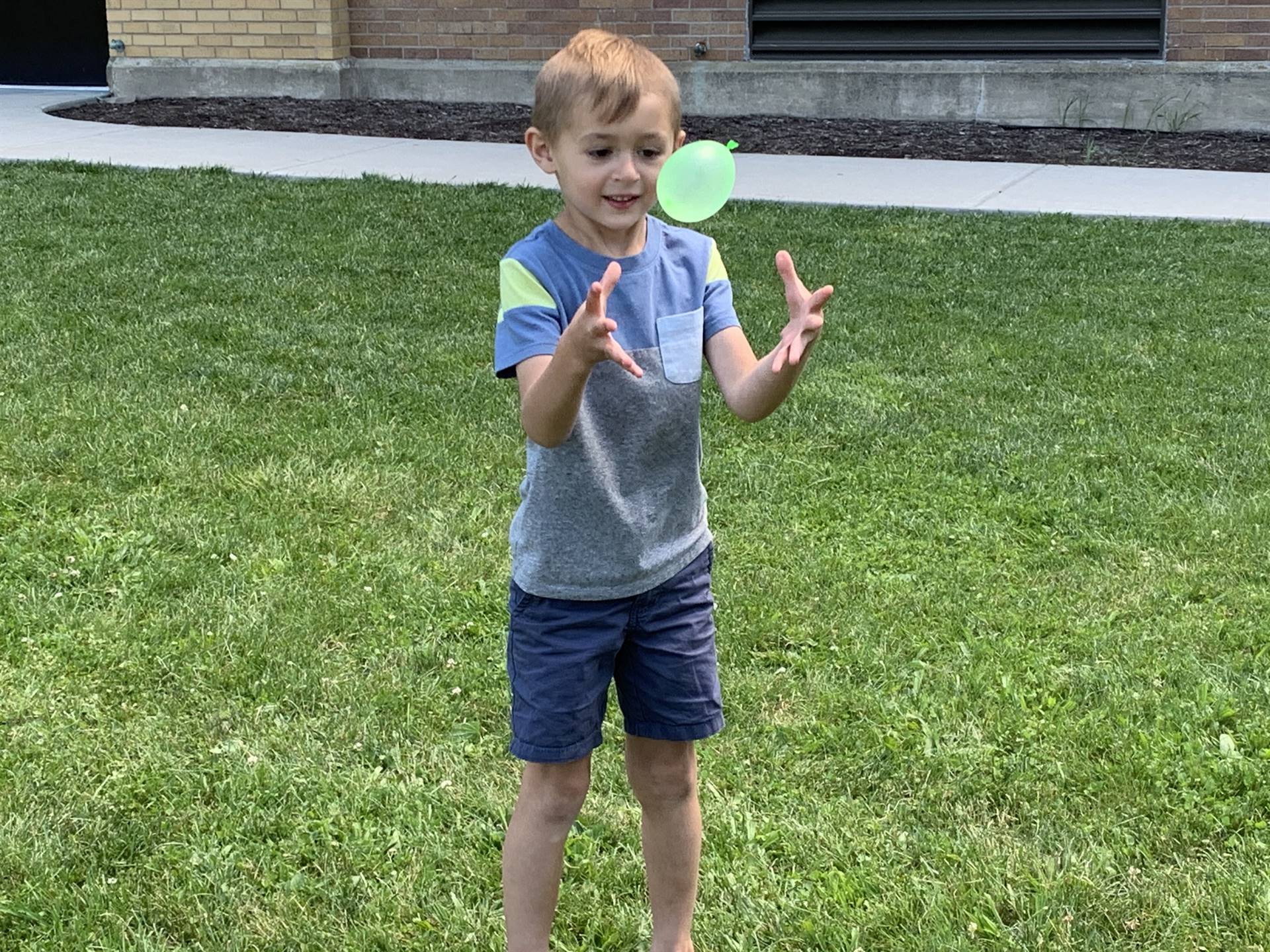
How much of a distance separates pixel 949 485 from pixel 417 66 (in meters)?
9.90

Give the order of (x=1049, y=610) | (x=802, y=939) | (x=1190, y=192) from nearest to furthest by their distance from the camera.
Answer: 1. (x=802, y=939)
2. (x=1049, y=610)
3. (x=1190, y=192)

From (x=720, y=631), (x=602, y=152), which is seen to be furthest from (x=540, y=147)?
(x=720, y=631)

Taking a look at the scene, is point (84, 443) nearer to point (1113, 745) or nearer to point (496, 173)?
point (1113, 745)

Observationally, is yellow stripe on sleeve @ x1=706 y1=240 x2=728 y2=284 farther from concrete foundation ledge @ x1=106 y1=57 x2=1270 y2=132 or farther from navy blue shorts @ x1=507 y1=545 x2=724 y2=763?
concrete foundation ledge @ x1=106 y1=57 x2=1270 y2=132

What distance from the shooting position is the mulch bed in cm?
1030

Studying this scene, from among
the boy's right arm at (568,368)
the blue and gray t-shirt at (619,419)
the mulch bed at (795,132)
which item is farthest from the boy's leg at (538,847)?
the mulch bed at (795,132)

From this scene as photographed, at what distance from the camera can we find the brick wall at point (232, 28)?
1290cm

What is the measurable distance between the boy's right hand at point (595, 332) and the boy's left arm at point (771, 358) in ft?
0.85

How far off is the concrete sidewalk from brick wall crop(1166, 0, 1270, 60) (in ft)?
7.19

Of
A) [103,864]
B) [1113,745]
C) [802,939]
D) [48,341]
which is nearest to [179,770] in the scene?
[103,864]

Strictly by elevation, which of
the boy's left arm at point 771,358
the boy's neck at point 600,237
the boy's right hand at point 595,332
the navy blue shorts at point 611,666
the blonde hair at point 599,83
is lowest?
the navy blue shorts at point 611,666

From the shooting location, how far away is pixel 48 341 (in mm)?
5648

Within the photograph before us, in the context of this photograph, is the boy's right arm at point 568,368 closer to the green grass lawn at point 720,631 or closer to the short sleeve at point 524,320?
the short sleeve at point 524,320

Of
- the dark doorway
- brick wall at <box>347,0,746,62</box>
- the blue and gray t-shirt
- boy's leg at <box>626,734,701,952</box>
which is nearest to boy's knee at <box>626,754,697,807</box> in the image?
boy's leg at <box>626,734,701,952</box>
